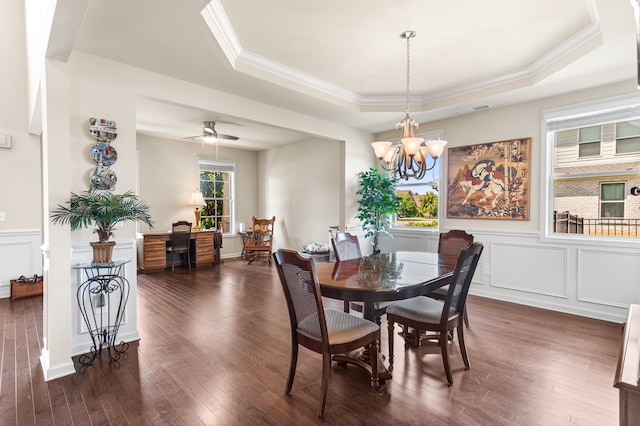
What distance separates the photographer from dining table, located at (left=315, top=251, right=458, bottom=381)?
6.45ft

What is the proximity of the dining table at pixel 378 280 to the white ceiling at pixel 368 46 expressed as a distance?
2052 millimetres

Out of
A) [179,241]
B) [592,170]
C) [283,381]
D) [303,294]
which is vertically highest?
[592,170]

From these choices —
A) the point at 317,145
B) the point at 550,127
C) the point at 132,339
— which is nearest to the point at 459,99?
the point at 550,127

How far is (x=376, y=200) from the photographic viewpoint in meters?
4.98

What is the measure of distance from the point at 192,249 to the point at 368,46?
5.32 m

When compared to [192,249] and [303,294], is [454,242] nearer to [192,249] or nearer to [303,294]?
[303,294]

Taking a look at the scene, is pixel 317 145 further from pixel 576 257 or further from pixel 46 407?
pixel 46 407

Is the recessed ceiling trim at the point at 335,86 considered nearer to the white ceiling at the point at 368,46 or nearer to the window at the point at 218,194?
the white ceiling at the point at 368,46

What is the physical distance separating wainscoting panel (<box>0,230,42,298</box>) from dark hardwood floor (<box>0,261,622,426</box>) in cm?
119

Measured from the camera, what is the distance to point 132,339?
9.61 ft

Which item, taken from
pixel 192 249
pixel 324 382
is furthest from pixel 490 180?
pixel 192 249

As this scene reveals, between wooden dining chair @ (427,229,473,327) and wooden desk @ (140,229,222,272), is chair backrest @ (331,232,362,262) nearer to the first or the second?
wooden dining chair @ (427,229,473,327)

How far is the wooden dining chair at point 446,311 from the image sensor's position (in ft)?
7.20

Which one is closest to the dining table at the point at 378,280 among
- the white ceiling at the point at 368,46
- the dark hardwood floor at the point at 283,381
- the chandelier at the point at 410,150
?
the dark hardwood floor at the point at 283,381
